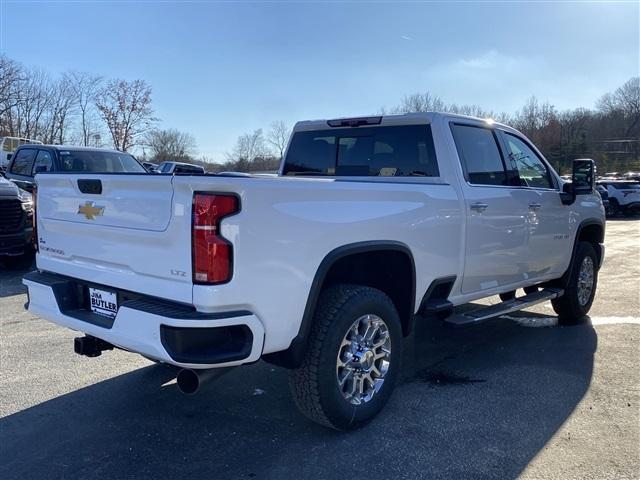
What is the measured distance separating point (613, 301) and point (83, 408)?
666cm

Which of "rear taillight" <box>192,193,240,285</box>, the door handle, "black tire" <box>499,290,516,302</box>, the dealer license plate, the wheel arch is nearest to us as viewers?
"rear taillight" <box>192,193,240,285</box>

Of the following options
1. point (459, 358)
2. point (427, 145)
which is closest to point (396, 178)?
point (427, 145)

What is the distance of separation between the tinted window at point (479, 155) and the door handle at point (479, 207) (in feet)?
0.66

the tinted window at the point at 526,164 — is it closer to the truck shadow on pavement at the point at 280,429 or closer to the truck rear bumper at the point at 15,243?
the truck shadow on pavement at the point at 280,429

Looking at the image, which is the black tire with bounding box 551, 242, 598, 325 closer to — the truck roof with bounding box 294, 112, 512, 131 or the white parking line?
the white parking line

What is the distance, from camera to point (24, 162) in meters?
11.0

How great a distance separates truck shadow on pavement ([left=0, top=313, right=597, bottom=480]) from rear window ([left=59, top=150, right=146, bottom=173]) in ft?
22.2

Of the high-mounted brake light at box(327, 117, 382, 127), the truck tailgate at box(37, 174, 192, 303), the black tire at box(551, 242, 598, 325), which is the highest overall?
the high-mounted brake light at box(327, 117, 382, 127)

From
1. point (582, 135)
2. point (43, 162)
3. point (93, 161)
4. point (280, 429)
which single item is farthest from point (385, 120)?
point (582, 135)

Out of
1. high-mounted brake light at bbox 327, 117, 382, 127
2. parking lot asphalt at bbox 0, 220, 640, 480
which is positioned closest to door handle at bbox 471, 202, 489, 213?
high-mounted brake light at bbox 327, 117, 382, 127

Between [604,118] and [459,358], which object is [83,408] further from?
[604,118]

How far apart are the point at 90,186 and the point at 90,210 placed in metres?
0.14

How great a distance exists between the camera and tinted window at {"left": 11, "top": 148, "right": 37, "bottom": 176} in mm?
→ 10758

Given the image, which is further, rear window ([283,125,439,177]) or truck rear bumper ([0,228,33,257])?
truck rear bumper ([0,228,33,257])
